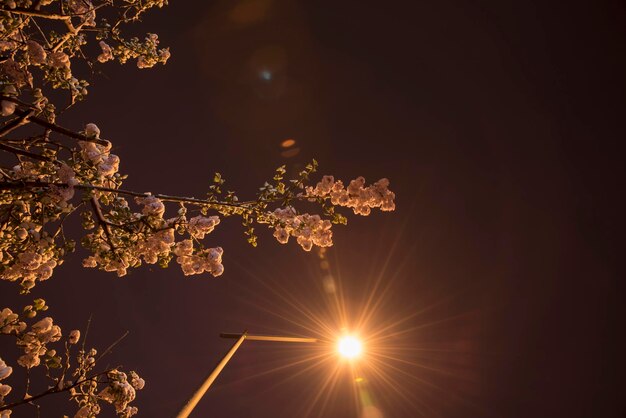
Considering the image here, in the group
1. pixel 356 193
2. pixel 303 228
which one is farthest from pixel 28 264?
pixel 356 193

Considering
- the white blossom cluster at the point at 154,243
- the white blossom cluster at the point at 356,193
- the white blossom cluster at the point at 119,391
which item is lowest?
the white blossom cluster at the point at 119,391

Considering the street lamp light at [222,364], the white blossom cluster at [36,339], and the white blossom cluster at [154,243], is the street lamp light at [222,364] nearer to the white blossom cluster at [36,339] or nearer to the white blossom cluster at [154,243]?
the white blossom cluster at [154,243]

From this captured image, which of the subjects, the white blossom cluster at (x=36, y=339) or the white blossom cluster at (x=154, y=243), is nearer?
the white blossom cluster at (x=154, y=243)

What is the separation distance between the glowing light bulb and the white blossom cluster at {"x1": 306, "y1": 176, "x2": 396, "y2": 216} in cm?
463

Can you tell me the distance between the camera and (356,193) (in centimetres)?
573

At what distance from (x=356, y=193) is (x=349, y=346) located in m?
5.00

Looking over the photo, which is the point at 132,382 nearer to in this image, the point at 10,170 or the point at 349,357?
the point at 10,170

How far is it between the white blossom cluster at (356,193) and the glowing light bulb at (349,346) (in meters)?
4.63

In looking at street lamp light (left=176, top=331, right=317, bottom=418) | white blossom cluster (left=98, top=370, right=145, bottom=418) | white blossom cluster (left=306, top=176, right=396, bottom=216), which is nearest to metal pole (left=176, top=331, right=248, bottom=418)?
street lamp light (left=176, top=331, right=317, bottom=418)

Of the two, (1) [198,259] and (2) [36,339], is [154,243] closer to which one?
(1) [198,259]

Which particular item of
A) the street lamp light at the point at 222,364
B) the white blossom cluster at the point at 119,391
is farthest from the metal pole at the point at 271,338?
the white blossom cluster at the point at 119,391

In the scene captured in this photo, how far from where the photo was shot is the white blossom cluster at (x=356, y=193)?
5707 millimetres

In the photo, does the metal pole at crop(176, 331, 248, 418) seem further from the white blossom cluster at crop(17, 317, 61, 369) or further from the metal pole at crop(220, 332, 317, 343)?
the white blossom cluster at crop(17, 317, 61, 369)

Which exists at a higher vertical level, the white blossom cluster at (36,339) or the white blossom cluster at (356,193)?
the white blossom cluster at (356,193)
